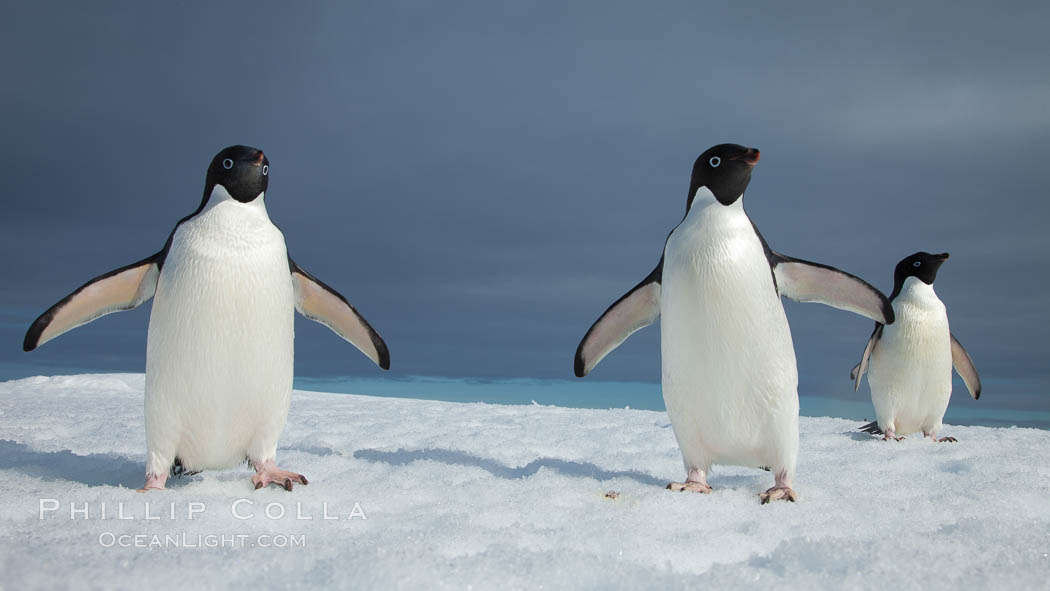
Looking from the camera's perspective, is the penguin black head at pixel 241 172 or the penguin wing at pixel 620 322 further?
the penguin wing at pixel 620 322

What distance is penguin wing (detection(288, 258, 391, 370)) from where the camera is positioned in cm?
418

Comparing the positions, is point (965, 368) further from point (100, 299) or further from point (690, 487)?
point (100, 299)

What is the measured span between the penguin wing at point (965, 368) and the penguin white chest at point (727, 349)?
5.02 meters

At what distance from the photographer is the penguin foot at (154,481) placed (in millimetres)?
3525

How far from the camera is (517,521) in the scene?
2.95 meters

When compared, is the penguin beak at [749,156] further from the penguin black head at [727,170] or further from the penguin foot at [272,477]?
the penguin foot at [272,477]

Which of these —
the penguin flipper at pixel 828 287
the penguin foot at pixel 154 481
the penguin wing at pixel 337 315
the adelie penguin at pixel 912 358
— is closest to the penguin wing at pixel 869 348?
the adelie penguin at pixel 912 358

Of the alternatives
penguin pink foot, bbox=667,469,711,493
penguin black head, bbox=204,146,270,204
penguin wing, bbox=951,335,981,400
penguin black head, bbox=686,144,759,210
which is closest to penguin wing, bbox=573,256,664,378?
penguin black head, bbox=686,144,759,210

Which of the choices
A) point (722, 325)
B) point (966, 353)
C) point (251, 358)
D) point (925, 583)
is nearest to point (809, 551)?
point (925, 583)

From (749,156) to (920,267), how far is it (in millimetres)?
4267

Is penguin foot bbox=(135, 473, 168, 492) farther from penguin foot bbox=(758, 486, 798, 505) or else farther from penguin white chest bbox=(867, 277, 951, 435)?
penguin white chest bbox=(867, 277, 951, 435)

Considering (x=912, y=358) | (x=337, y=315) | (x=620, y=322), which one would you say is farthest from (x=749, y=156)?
(x=912, y=358)

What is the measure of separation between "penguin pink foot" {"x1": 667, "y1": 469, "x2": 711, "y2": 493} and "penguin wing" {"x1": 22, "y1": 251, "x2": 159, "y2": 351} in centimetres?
285

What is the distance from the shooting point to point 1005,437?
701 cm
